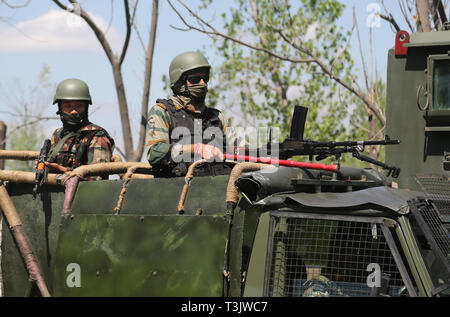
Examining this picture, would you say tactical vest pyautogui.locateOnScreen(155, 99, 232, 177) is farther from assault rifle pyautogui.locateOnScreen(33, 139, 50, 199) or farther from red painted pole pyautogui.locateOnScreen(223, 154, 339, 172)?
assault rifle pyautogui.locateOnScreen(33, 139, 50, 199)

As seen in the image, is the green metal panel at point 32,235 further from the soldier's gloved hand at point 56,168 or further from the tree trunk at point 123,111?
the tree trunk at point 123,111

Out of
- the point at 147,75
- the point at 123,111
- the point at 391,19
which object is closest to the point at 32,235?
the point at 123,111

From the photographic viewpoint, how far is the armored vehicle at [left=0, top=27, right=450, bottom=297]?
4.55 metres

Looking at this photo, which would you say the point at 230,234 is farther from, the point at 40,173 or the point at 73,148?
the point at 73,148

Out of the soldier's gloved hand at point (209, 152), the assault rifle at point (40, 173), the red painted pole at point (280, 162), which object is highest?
the soldier's gloved hand at point (209, 152)

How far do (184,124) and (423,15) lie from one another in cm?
668

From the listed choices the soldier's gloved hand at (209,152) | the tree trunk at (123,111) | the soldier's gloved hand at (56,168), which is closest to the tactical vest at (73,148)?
the soldier's gloved hand at (56,168)

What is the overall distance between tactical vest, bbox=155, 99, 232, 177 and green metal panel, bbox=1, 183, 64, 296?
0.94 meters

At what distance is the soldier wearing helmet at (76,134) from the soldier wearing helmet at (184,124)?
1.13 metres

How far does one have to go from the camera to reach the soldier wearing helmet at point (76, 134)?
7.37 metres

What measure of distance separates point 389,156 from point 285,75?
15.6 meters

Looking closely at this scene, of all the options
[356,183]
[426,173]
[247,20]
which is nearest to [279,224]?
[356,183]

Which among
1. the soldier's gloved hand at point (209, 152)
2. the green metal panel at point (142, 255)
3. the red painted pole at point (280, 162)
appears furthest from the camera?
the soldier's gloved hand at point (209, 152)
